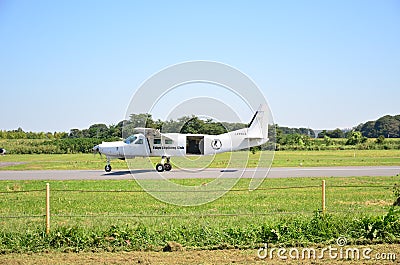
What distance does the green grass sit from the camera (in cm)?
1077

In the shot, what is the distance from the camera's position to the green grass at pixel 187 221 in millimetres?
10773

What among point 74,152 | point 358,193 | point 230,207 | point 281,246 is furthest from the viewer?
point 74,152

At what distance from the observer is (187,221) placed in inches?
511

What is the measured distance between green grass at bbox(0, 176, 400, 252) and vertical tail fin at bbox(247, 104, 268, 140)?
14372mm

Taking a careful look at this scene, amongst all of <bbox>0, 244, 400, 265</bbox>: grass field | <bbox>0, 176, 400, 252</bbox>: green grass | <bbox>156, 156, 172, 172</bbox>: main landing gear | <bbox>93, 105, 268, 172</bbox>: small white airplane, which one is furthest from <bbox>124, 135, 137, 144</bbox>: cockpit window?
<bbox>0, 244, 400, 265</bbox>: grass field

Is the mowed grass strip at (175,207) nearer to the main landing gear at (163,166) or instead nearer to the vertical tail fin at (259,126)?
the main landing gear at (163,166)

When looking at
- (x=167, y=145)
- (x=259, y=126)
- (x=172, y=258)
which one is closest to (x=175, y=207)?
(x=172, y=258)

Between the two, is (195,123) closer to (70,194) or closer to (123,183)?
(123,183)

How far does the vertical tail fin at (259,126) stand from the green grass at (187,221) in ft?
47.2

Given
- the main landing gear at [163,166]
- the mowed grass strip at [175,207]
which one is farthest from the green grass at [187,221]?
the main landing gear at [163,166]

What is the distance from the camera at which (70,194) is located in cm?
2017

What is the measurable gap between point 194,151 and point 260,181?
8472 millimetres

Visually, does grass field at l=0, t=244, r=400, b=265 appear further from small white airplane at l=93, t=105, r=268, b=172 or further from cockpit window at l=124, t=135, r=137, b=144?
cockpit window at l=124, t=135, r=137, b=144

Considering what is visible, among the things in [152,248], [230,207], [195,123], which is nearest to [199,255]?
[152,248]
